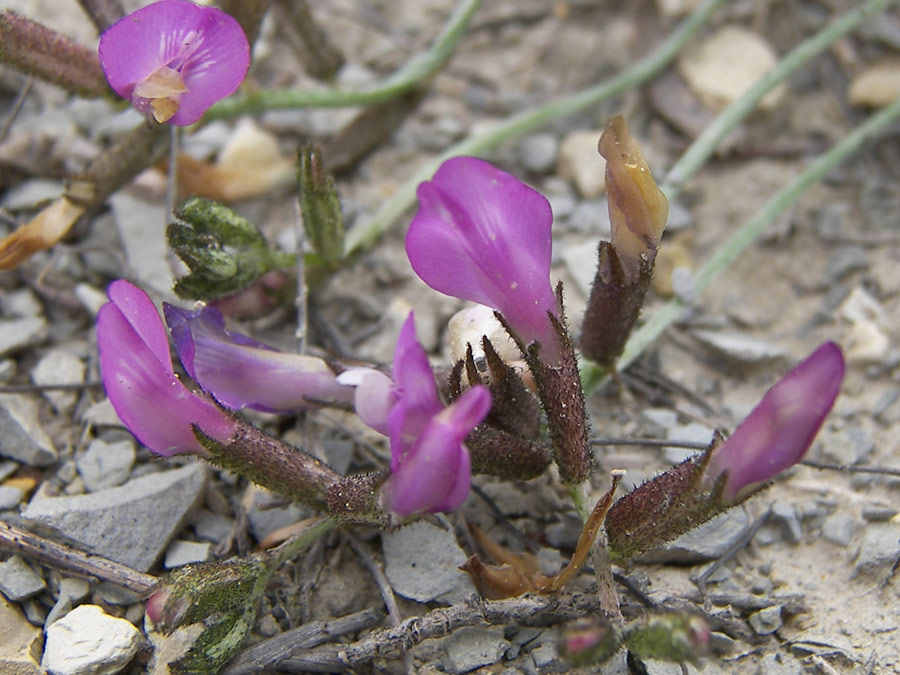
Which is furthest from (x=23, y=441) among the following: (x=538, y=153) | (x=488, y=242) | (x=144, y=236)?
(x=538, y=153)

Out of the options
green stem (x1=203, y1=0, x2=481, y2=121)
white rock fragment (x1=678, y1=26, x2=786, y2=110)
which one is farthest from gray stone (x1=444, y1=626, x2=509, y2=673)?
white rock fragment (x1=678, y1=26, x2=786, y2=110)

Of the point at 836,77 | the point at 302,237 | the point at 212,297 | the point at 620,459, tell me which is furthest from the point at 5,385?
the point at 836,77

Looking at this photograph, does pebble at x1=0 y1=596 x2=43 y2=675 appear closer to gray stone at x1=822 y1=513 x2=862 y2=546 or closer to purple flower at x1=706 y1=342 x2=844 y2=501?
purple flower at x1=706 y1=342 x2=844 y2=501

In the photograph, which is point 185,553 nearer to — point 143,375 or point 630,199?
point 143,375

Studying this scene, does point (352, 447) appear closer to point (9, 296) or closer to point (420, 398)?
point (420, 398)

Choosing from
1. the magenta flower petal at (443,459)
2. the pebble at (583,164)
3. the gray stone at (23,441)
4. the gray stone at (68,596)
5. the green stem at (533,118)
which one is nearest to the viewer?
the magenta flower petal at (443,459)

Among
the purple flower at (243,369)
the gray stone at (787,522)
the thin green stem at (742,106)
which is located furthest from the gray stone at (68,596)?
the thin green stem at (742,106)

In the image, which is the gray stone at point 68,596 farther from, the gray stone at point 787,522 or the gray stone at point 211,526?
the gray stone at point 787,522
